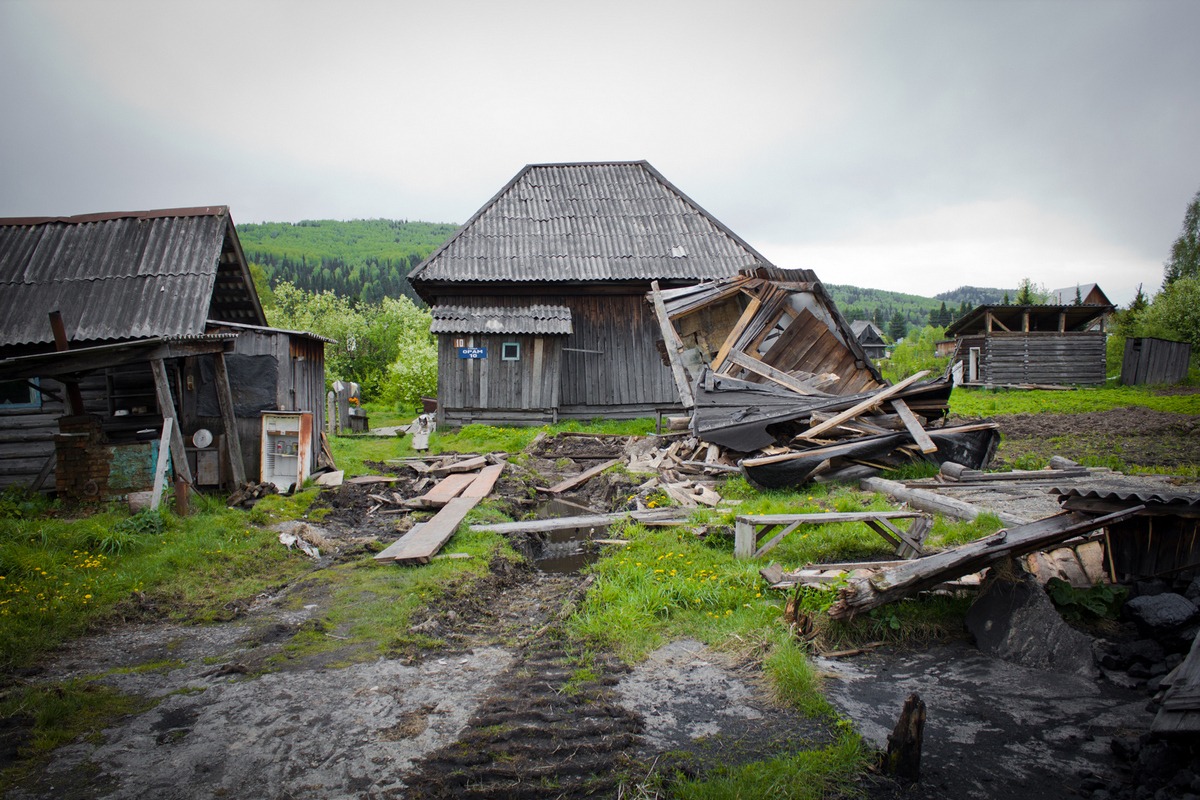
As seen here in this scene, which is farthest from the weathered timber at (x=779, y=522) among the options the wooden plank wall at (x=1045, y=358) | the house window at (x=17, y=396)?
the wooden plank wall at (x=1045, y=358)

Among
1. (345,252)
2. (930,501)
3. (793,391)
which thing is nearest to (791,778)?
(930,501)

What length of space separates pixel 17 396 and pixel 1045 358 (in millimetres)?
33063

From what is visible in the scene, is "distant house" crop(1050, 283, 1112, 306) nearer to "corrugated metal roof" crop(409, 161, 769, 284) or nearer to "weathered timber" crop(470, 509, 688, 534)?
"corrugated metal roof" crop(409, 161, 769, 284)

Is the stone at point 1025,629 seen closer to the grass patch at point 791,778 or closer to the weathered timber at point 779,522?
the weathered timber at point 779,522

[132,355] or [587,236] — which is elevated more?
[587,236]

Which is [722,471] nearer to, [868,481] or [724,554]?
[868,481]

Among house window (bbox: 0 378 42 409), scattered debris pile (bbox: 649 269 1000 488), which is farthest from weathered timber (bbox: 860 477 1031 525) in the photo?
house window (bbox: 0 378 42 409)

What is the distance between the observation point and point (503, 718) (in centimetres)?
382

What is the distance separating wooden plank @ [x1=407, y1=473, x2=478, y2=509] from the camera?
31.9 feet

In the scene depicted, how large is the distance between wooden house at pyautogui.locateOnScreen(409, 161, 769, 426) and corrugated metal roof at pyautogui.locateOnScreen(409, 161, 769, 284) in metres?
0.04

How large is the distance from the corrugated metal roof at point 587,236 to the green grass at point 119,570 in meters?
9.64

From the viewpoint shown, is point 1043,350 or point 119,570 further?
point 1043,350

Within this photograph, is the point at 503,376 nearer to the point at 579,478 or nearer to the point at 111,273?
the point at 579,478

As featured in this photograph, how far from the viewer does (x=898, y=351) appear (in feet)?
143
